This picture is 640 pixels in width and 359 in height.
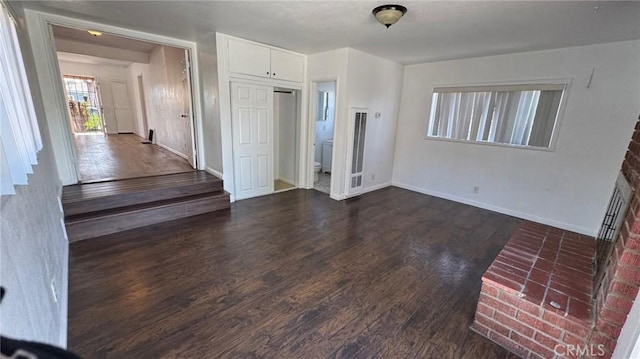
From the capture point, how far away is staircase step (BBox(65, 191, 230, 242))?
286cm

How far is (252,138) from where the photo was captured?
4.28 meters

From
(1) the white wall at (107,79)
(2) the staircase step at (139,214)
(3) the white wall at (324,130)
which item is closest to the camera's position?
(2) the staircase step at (139,214)

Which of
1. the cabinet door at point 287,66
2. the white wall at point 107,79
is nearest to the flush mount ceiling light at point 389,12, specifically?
the cabinet door at point 287,66

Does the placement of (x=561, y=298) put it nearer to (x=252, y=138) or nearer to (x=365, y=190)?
(x=365, y=190)

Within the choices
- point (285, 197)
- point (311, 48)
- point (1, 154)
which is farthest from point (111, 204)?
point (311, 48)

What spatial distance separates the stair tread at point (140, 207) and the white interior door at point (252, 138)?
0.47m

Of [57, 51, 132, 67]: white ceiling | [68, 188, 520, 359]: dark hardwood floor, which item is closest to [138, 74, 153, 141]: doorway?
[57, 51, 132, 67]: white ceiling

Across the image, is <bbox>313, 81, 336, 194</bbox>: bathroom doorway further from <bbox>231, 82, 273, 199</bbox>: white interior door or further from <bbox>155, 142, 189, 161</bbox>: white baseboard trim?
<bbox>155, 142, 189, 161</bbox>: white baseboard trim

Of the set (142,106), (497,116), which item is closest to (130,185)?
(497,116)

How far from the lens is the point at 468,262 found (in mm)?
2730

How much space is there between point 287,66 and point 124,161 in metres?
3.70

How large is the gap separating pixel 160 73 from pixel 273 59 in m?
3.79

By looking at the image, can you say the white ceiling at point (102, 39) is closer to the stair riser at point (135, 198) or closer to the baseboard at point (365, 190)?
the stair riser at point (135, 198)

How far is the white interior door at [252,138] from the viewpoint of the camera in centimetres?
403
